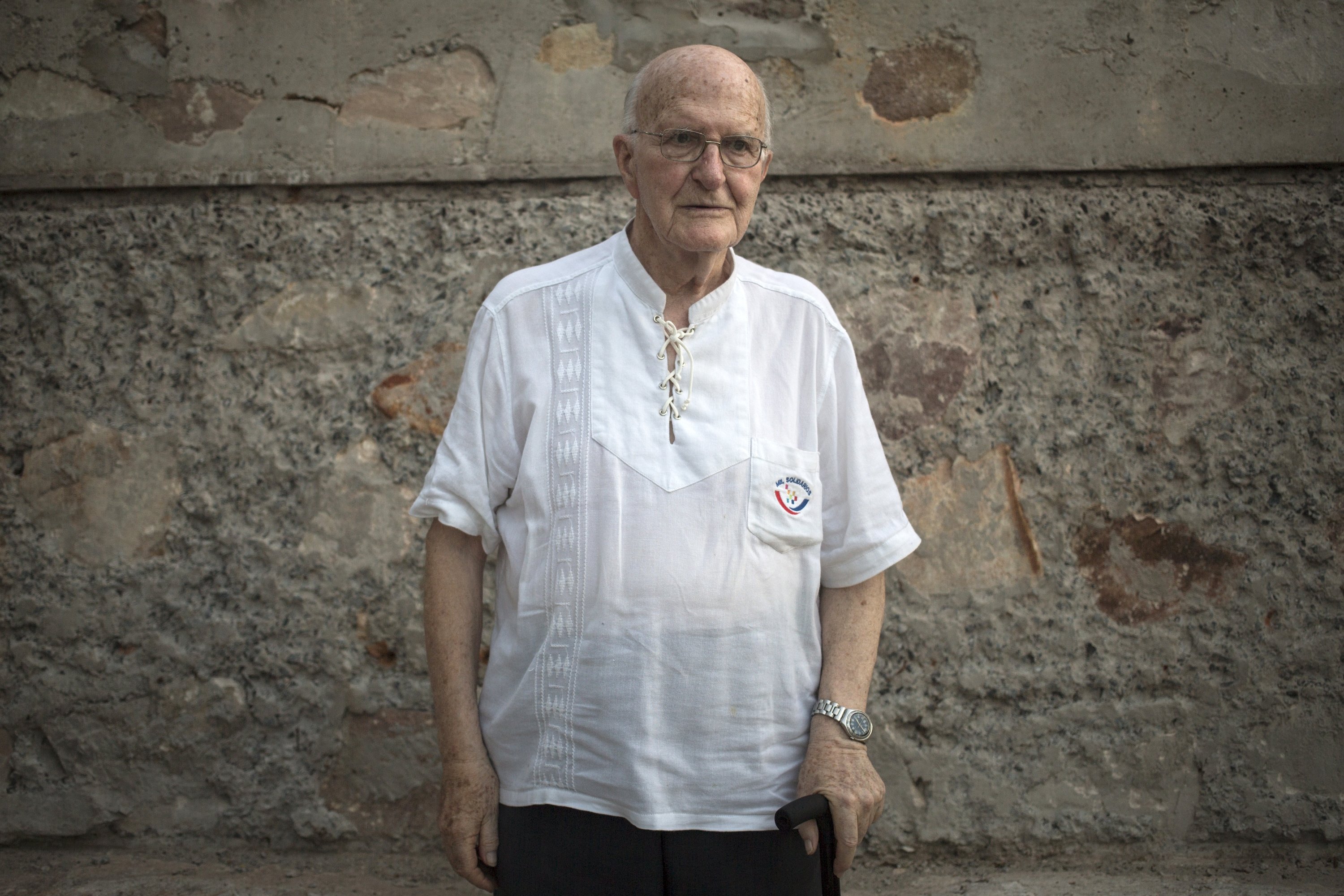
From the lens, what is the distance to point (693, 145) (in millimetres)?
1387

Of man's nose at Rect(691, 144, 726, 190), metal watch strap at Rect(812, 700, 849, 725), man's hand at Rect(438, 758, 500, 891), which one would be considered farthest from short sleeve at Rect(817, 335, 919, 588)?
man's hand at Rect(438, 758, 500, 891)

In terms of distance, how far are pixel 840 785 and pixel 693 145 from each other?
94 centimetres

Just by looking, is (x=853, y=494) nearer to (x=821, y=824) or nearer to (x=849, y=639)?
(x=849, y=639)

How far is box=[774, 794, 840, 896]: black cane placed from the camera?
1.27 m

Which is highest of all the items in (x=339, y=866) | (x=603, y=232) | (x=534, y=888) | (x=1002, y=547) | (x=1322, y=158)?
(x=1322, y=158)

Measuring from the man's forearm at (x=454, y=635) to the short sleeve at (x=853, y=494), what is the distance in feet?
1.80

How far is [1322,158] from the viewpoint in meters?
2.15

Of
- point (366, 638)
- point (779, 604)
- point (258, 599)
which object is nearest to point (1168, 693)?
point (779, 604)

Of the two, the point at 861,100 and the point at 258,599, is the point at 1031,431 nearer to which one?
the point at 861,100

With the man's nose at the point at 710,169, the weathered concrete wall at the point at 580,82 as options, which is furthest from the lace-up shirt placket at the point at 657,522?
the weathered concrete wall at the point at 580,82

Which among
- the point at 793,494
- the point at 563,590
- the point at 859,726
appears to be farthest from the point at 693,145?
the point at 859,726

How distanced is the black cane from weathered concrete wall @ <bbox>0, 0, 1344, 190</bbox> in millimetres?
1434

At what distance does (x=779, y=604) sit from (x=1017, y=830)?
3.74 feet

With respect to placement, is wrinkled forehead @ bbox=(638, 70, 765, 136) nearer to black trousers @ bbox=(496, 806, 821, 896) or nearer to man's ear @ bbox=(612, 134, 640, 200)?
man's ear @ bbox=(612, 134, 640, 200)
